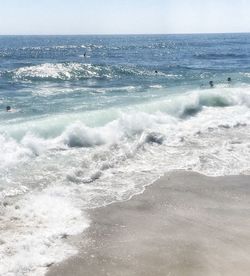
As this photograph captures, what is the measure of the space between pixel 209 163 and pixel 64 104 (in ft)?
36.3

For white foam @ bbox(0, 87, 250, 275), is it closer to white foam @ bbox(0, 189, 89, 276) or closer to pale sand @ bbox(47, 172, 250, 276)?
white foam @ bbox(0, 189, 89, 276)

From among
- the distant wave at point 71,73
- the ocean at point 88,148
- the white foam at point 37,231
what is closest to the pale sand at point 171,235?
the white foam at point 37,231

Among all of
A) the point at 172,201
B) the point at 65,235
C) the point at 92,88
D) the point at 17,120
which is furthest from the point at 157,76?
the point at 65,235

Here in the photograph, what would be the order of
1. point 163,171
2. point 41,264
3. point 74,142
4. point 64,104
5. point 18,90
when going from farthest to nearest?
1. point 18,90
2. point 64,104
3. point 74,142
4. point 163,171
5. point 41,264

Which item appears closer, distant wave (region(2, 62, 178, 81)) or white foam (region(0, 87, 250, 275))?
white foam (region(0, 87, 250, 275))

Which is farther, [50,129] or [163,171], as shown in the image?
[50,129]

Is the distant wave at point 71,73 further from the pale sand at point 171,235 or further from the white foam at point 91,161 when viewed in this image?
the pale sand at point 171,235

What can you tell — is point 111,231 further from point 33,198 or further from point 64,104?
point 64,104

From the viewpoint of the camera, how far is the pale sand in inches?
339

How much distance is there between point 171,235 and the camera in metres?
9.97

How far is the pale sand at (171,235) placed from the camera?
860 centimetres

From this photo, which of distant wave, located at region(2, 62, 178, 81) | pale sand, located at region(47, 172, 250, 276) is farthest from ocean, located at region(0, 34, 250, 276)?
distant wave, located at region(2, 62, 178, 81)

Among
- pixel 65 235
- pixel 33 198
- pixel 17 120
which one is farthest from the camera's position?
pixel 17 120

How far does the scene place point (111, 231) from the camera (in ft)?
33.3
